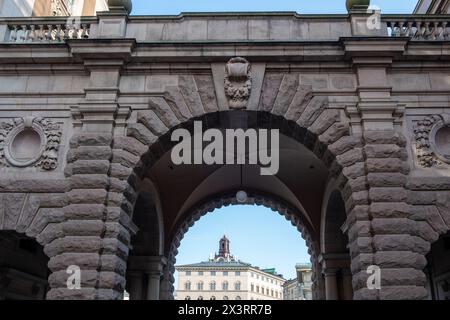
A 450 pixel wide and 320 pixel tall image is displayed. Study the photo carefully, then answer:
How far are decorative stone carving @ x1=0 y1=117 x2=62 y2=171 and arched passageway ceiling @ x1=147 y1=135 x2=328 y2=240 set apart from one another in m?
5.36

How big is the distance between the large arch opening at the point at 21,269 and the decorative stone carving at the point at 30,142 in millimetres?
2566

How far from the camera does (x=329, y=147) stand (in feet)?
30.9

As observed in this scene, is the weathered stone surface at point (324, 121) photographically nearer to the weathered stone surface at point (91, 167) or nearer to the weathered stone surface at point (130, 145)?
the weathered stone surface at point (130, 145)

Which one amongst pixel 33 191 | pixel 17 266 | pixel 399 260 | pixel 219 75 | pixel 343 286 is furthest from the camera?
pixel 343 286

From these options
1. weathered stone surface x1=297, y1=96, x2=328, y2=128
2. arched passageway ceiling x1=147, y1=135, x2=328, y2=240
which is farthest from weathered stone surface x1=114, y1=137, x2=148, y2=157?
arched passageway ceiling x1=147, y1=135, x2=328, y2=240

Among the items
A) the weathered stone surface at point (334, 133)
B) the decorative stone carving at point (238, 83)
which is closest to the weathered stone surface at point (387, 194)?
the weathered stone surface at point (334, 133)

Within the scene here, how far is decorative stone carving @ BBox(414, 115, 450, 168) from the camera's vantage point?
9305 millimetres

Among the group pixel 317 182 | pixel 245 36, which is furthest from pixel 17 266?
pixel 317 182

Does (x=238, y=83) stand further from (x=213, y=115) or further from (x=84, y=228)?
(x=84, y=228)

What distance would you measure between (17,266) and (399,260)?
10.1 meters

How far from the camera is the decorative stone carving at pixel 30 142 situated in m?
9.52

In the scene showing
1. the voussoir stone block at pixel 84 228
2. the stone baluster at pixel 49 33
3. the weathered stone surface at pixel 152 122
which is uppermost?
the stone baluster at pixel 49 33

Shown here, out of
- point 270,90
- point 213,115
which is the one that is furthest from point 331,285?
point 213,115
